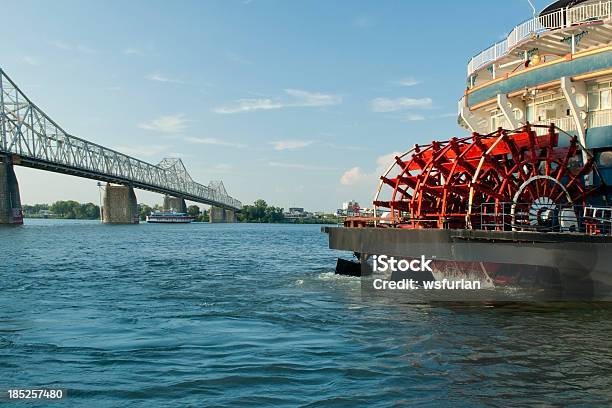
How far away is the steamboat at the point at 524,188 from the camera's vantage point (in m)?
10.6

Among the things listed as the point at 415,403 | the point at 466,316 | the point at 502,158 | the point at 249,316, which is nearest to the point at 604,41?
the point at 502,158

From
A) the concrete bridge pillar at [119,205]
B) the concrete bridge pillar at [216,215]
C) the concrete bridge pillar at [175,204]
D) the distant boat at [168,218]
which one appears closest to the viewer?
the concrete bridge pillar at [119,205]

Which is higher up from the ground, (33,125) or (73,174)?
(33,125)

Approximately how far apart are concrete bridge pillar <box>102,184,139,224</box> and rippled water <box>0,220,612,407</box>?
243 feet

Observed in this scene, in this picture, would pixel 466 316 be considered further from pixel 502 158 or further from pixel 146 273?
pixel 146 273

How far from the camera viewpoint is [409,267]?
12.5 m

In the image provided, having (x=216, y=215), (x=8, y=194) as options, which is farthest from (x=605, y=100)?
(x=216, y=215)

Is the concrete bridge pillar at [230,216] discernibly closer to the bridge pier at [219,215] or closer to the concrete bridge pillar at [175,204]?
the bridge pier at [219,215]

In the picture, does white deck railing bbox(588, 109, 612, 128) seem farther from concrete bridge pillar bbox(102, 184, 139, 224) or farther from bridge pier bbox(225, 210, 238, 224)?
bridge pier bbox(225, 210, 238, 224)

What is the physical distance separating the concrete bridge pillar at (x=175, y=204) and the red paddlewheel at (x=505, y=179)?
316 ft

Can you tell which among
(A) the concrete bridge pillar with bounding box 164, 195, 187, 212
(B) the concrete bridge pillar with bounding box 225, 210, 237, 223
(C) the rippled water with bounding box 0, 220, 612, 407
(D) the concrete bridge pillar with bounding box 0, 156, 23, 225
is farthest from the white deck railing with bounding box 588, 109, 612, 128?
(B) the concrete bridge pillar with bounding box 225, 210, 237, 223

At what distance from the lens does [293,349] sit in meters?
7.67

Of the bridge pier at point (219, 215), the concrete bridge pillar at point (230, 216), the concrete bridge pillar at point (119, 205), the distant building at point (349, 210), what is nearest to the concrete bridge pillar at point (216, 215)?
the bridge pier at point (219, 215)

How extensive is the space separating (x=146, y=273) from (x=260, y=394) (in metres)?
12.0
